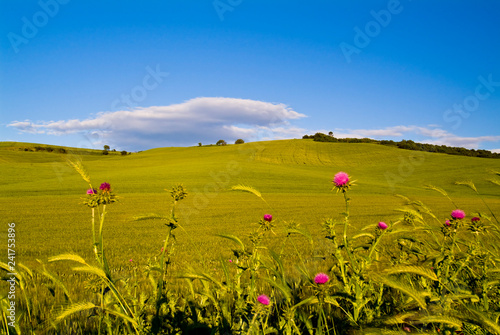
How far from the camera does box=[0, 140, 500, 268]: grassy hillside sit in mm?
10664

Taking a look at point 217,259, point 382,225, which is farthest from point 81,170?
point 217,259

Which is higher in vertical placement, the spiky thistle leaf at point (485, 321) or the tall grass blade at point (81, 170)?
the tall grass blade at point (81, 170)

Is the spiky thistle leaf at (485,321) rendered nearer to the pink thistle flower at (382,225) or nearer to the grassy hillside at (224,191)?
the grassy hillside at (224,191)

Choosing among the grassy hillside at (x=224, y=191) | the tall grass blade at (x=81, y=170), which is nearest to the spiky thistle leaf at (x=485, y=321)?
the grassy hillside at (x=224, y=191)

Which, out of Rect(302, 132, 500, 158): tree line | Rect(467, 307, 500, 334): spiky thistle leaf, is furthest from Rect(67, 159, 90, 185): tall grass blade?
Rect(302, 132, 500, 158): tree line

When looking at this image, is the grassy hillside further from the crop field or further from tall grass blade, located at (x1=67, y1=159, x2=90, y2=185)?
tall grass blade, located at (x1=67, y1=159, x2=90, y2=185)

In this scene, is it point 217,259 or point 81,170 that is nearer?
point 81,170

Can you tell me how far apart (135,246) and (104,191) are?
6996 millimetres

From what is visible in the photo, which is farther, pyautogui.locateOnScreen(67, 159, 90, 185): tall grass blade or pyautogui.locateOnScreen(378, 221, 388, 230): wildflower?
pyautogui.locateOnScreen(378, 221, 388, 230): wildflower

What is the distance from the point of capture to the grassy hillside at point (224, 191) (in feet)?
35.0

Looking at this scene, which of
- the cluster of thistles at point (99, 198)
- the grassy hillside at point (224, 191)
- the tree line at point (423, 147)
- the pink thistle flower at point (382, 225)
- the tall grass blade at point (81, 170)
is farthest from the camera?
the tree line at point (423, 147)

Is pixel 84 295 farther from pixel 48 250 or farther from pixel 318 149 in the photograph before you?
pixel 318 149

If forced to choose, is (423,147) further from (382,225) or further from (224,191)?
(382,225)

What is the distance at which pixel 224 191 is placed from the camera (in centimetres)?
3031
